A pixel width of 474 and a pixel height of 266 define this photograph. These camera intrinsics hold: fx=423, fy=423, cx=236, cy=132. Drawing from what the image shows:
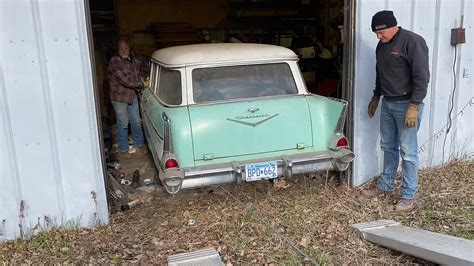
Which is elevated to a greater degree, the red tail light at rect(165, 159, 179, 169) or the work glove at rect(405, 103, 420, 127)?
the work glove at rect(405, 103, 420, 127)

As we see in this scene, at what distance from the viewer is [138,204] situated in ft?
15.9

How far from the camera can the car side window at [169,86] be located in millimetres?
4681

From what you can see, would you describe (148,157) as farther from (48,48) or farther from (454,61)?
(454,61)

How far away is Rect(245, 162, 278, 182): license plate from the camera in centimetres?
421

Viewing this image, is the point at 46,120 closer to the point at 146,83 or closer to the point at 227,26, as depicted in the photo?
the point at 146,83

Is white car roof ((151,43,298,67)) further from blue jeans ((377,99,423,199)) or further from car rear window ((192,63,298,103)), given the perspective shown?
blue jeans ((377,99,423,199))

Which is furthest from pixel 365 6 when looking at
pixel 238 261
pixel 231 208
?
pixel 238 261

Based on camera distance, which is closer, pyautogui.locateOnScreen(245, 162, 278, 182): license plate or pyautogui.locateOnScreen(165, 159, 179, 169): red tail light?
pyautogui.locateOnScreen(165, 159, 179, 169): red tail light

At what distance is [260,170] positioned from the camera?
4230 mm

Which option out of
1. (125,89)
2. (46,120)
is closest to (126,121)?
(125,89)

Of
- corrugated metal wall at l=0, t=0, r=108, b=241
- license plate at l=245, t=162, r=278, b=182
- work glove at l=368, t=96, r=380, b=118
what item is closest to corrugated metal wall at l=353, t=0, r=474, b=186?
work glove at l=368, t=96, r=380, b=118

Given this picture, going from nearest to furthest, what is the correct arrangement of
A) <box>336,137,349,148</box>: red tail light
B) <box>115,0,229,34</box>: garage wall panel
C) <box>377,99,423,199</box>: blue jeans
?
<box>377,99,423,199</box>: blue jeans, <box>336,137,349,148</box>: red tail light, <box>115,0,229,34</box>: garage wall panel

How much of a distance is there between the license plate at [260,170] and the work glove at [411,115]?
4.45 ft

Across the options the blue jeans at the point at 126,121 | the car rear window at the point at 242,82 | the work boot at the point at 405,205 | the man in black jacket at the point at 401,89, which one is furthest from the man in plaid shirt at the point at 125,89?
the work boot at the point at 405,205
